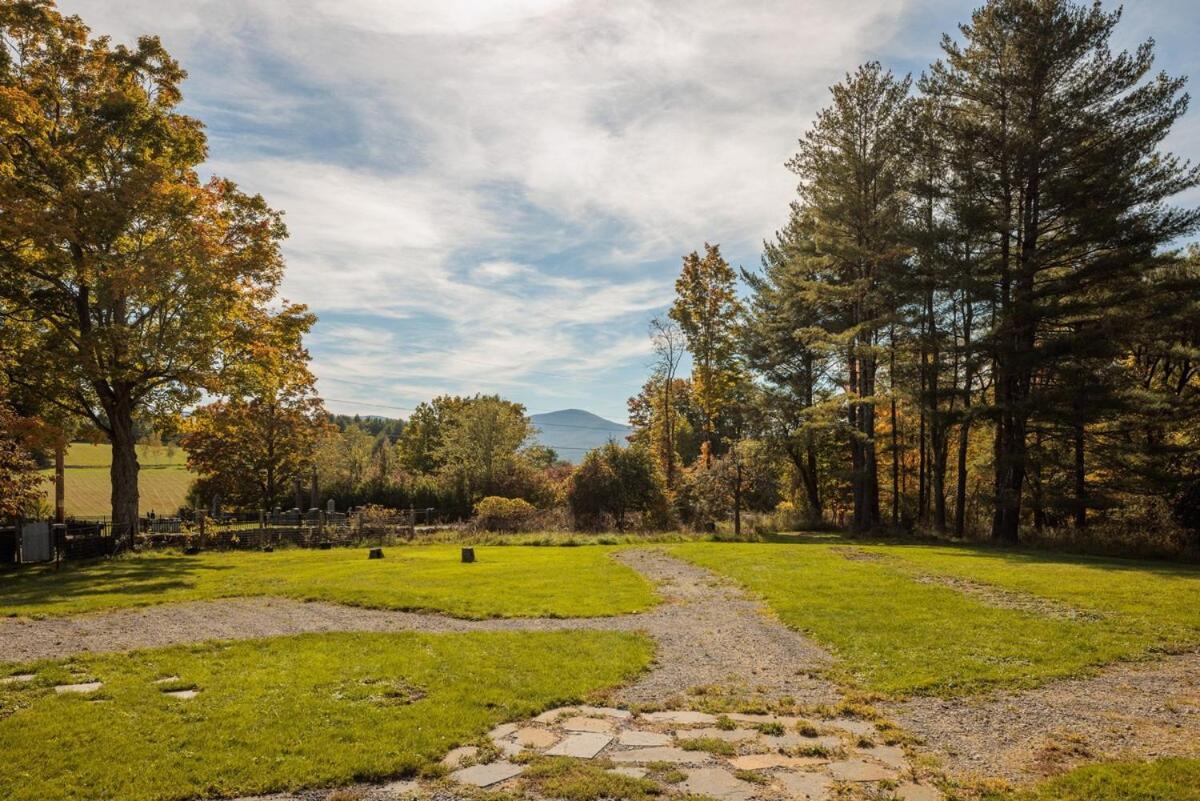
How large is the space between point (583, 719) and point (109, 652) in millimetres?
6615

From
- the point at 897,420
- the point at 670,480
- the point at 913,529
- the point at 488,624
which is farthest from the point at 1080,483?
the point at 488,624

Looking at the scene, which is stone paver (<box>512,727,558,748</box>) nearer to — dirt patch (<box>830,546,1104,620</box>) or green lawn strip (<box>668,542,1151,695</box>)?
green lawn strip (<box>668,542,1151,695</box>)

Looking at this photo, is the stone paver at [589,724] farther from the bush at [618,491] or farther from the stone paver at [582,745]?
the bush at [618,491]

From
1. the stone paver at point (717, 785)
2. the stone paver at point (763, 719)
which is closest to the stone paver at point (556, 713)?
the stone paver at point (763, 719)

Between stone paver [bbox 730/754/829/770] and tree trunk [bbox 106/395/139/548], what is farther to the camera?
tree trunk [bbox 106/395/139/548]

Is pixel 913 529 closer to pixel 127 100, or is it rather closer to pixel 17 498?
pixel 17 498

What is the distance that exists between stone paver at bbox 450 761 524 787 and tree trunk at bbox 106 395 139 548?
22.6 m

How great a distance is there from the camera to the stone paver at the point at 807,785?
4.74 metres

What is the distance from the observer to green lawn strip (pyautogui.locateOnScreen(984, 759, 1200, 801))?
4602mm

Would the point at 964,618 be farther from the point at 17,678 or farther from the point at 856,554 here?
the point at 17,678

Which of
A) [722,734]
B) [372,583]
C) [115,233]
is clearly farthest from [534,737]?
[115,233]

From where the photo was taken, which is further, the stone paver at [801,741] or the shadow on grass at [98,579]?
the shadow on grass at [98,579]

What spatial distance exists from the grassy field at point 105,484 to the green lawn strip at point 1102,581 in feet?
116

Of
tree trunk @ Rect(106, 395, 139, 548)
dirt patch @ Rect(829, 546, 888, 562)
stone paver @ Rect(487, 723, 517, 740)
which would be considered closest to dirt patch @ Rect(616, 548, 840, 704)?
stone paver @ Rect(487, 723, 517, 740)
